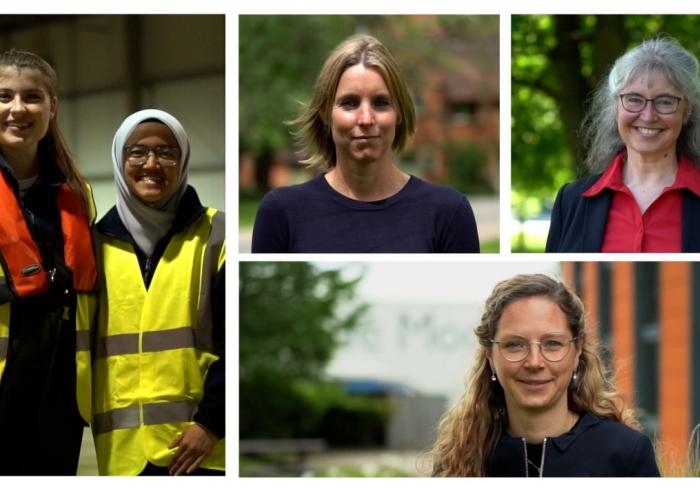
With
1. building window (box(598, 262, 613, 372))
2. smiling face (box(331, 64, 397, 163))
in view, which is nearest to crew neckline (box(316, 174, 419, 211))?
smiling face (box(331, 64, 397, 163))

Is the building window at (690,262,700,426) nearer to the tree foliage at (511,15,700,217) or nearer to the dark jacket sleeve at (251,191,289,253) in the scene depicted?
the tree foliage at (511,15,700,217)

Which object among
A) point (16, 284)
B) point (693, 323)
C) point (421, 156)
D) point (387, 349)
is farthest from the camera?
point (421, 156)

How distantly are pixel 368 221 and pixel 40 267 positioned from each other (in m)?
1.07

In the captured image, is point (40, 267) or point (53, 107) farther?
point (53, 107)

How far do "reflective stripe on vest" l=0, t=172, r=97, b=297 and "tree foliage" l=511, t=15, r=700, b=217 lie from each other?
219cm

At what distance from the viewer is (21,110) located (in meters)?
4.07

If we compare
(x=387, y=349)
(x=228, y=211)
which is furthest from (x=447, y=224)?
(x=387, y=349)

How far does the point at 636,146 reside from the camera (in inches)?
160

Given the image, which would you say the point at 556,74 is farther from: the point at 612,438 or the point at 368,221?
the point at 612,438

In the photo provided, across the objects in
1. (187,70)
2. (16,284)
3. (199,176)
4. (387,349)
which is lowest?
(387,349)

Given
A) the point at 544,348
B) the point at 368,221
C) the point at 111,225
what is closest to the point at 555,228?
the point at 544,348

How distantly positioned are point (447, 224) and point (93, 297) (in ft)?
3.91

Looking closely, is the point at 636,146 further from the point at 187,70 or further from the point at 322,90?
the point at 187,70

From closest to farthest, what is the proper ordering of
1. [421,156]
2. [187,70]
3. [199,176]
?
1. [199,176]
2. [187,70]
3. [421,156]
